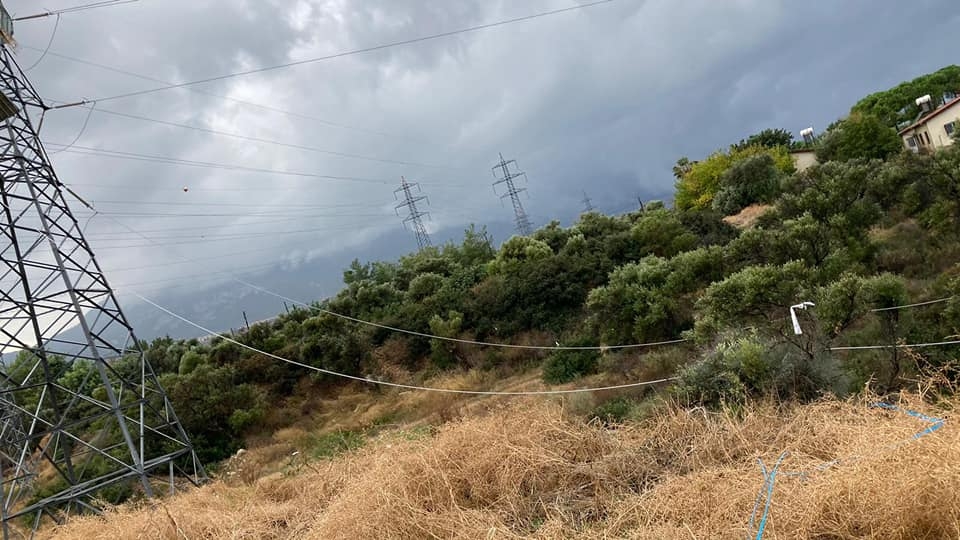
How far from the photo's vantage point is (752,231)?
47.4ft

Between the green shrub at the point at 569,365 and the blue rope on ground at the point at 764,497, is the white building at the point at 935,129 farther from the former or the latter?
the blue rope on ground at the point at 764,497

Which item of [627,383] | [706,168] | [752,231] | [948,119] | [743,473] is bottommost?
[627,383]

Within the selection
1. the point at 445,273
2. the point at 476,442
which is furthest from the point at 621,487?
the point at 445,273

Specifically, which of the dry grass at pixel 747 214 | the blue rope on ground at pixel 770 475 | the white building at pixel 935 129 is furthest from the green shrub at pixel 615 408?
the white building at pixel 935 129

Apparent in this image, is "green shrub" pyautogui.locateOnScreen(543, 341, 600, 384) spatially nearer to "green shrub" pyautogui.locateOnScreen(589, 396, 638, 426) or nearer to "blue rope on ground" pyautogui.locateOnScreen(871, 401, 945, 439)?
"green shrub" pyautogui.locateOnScreen(589, 396, 638, 426)

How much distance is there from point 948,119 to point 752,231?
26926 millimetres

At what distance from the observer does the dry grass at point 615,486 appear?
11.4 feet

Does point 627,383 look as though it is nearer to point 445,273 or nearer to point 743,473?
point 743,473

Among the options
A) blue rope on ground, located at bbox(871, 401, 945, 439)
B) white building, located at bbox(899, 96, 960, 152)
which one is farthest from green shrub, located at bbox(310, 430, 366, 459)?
white building, located at bbox(899, 96, 960, 152)

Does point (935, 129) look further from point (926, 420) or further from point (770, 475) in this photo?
point (770, 475)

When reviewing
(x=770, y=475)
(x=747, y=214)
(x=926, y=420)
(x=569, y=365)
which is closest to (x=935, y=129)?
(x=747, y=214)

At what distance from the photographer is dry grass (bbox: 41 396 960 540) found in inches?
137

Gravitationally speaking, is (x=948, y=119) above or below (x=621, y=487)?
above

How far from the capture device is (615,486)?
18.4 feet
